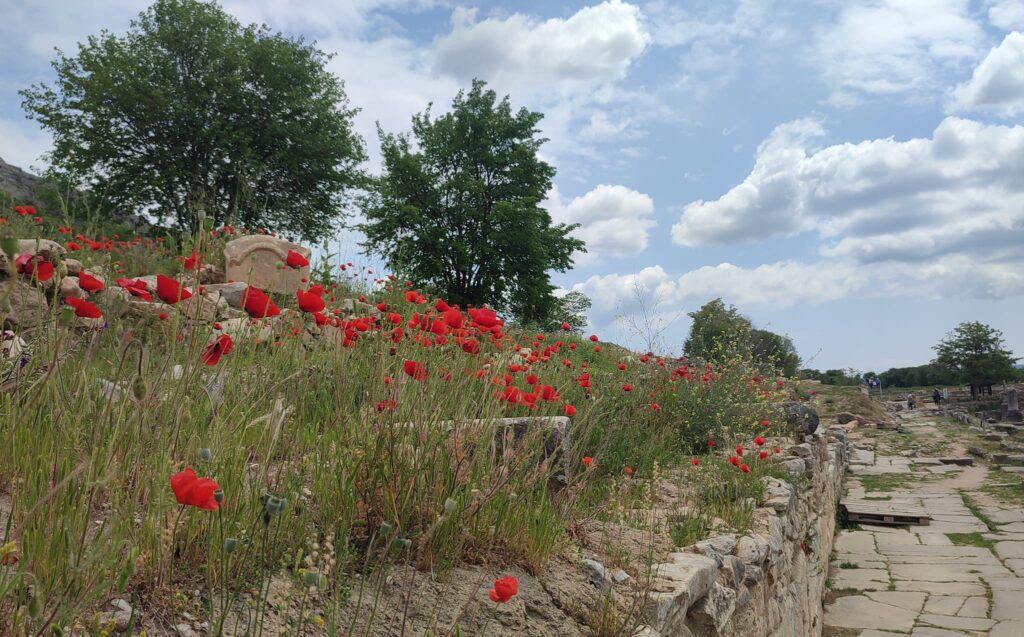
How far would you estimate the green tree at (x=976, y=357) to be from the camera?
4341 centimetres

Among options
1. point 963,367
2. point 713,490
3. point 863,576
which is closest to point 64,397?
point 713,490

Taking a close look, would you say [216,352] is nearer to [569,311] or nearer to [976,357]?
[569,311]

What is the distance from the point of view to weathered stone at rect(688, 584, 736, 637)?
301cm

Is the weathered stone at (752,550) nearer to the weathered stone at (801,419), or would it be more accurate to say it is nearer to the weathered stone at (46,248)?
the weathered stone at (46,248)

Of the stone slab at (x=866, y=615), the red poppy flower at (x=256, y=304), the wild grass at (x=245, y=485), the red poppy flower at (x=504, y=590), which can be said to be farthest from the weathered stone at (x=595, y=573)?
the stone slab at (x=866, y=615)

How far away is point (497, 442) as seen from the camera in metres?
3.14

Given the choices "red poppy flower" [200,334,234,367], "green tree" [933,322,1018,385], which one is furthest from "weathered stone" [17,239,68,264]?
"green tree" [933,322,1018,385]

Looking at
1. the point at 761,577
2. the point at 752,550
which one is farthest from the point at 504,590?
the point at 761,577

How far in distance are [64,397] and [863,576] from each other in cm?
888

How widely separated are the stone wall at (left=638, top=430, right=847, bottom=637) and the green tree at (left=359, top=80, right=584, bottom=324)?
13.0m

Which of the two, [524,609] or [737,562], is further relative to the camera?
Answer: [737,562]

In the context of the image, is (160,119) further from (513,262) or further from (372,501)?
(372,501)

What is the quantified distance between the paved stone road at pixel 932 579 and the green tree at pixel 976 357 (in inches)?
1514

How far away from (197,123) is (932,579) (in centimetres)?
1944
